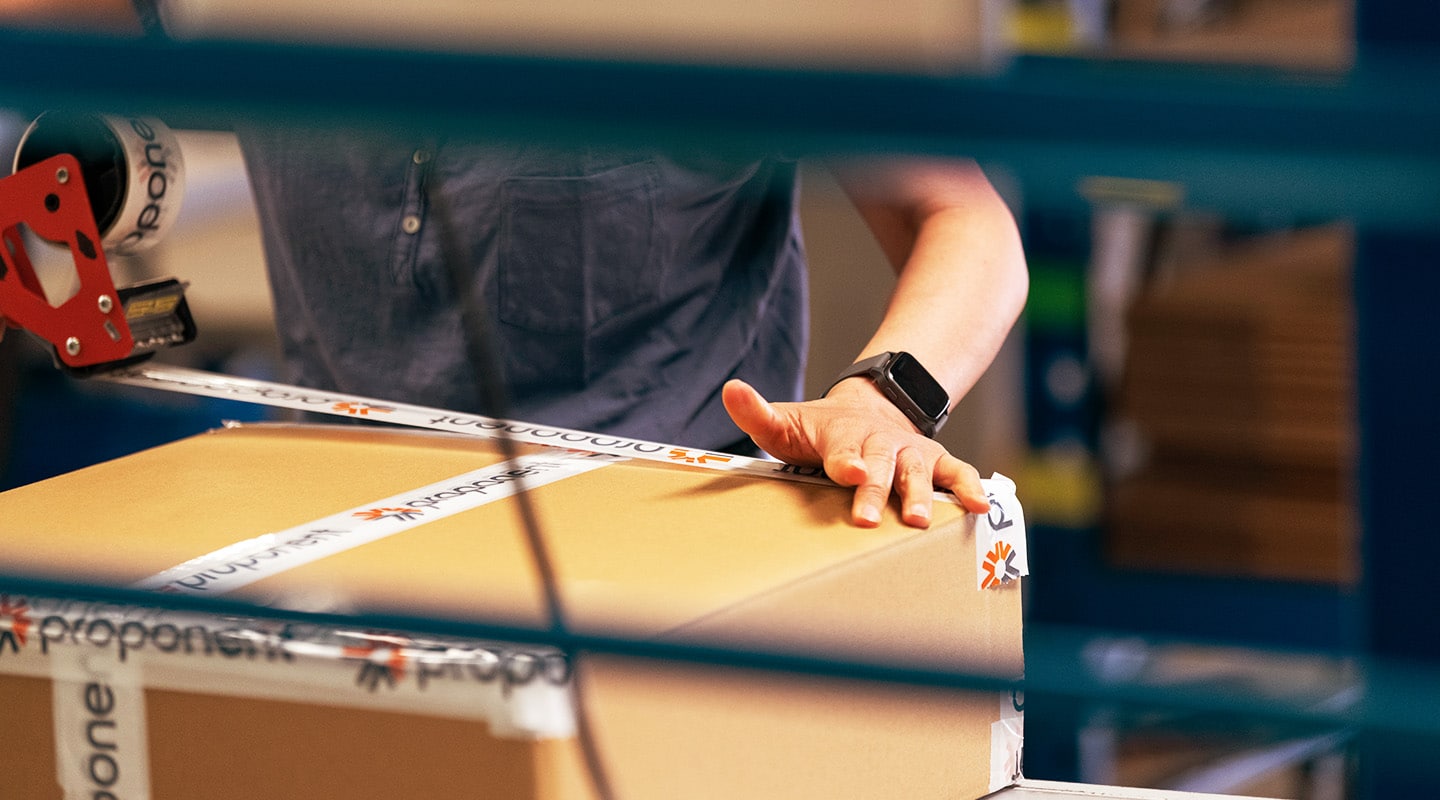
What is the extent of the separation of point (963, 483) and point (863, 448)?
0.07 metres

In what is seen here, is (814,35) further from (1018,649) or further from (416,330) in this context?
(1018,649)

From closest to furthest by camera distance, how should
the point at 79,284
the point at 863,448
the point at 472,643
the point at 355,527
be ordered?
the point at 472,643
the point at 355,527
the point at 863,448
the point at 79,284

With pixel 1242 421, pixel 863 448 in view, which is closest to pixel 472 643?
pixel 863 448

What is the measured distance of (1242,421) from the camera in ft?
9.12

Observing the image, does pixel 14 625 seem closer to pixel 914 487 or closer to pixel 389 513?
pixel 389 513

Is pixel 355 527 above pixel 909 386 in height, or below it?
below

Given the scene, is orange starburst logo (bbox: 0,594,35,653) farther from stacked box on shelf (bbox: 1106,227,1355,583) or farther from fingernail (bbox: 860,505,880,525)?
stacked box on shelf (bbox: 1106,227,1355,583)

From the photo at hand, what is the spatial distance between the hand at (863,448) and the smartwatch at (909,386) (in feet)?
0.04

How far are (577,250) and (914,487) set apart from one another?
446 millimetres

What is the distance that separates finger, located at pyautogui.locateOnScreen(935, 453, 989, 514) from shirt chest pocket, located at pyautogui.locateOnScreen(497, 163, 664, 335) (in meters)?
0.38

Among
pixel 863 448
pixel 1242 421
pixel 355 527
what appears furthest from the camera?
pixel 1242 421

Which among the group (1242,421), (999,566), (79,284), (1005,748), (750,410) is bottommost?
(1005,748)

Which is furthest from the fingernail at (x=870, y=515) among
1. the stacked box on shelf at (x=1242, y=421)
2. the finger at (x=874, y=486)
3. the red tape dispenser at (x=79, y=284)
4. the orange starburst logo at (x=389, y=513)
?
the stacked box on shelf at (x=1242, y=421)

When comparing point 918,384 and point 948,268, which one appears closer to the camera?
point 918,384
